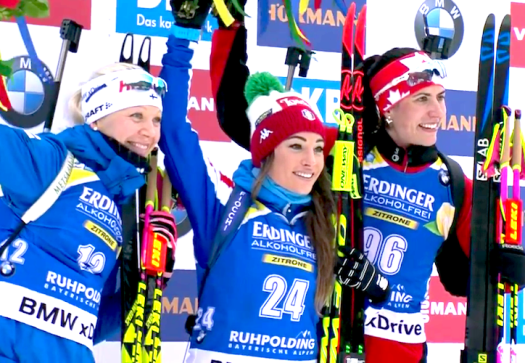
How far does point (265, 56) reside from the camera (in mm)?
3094

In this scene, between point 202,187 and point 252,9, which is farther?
point 252,9

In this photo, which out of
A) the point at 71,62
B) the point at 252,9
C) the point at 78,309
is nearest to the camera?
the point at 78,309

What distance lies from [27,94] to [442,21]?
1.66 m

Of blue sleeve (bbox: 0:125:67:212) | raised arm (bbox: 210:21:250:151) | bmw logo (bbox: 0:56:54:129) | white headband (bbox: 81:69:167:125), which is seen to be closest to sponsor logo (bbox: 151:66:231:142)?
raised arm (bbox: 210:21:250:151)

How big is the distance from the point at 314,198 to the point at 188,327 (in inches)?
20.5

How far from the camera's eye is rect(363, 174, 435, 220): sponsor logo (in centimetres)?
259

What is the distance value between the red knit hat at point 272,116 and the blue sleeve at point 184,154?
18 centimetres

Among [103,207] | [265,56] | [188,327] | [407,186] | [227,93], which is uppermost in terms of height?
[265,56]

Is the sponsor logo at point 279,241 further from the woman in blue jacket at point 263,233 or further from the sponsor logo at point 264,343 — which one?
the sponsor logo at point 264,343

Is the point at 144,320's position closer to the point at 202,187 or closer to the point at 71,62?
the point at 202,187

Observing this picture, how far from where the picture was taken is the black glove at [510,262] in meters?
2.59

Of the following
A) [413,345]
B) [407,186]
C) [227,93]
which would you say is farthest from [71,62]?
[413,345]

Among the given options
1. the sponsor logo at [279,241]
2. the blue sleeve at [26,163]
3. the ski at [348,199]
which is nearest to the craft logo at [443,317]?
the ski at [348,199]

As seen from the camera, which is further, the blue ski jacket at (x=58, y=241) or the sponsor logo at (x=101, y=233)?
the sponsor logo at (x=101, y=233)
